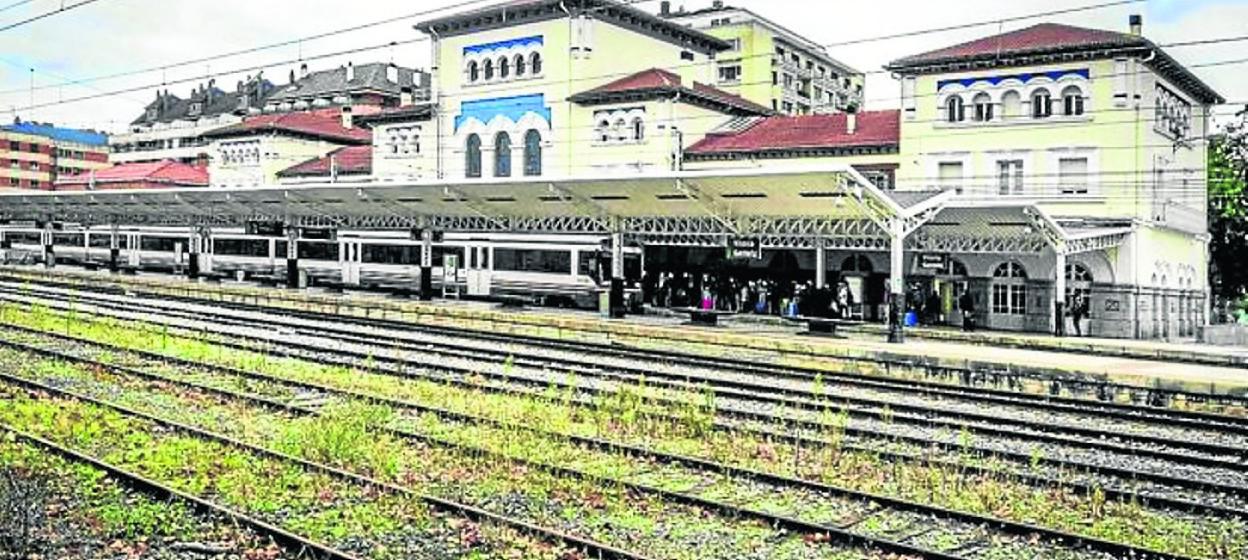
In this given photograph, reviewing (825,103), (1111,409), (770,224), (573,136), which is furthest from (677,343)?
(825,103)

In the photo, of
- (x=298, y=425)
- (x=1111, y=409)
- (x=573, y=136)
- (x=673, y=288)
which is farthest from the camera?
(x=573, y=136)

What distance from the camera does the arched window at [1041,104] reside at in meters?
36.0

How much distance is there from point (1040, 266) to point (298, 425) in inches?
1019

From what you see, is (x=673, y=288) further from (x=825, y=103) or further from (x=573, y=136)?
(x=825, y=103)

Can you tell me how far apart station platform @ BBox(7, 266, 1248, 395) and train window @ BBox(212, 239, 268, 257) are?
8897 mm

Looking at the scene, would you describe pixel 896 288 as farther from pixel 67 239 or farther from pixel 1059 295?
pixel 67 239

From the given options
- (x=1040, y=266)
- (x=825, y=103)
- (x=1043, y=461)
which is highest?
(x=825, y=103)

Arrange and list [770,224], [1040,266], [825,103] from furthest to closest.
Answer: [825,103] → [1040,266] → [770,224]

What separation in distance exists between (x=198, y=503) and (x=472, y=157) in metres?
42.7

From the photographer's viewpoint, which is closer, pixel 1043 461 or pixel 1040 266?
pixel 1043 461

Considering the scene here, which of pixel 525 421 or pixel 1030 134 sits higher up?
pixel 1030 134

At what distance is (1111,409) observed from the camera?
57.3 ft

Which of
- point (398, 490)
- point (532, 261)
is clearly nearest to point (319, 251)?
point (532, 261)

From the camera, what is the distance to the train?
117 ft
